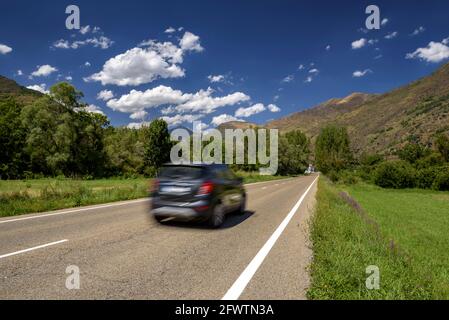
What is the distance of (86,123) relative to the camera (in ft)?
166

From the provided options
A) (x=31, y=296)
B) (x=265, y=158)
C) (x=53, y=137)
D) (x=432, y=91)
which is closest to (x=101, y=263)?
(x=31, y=296)

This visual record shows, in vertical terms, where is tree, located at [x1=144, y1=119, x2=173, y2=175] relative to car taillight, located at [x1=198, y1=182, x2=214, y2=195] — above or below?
above

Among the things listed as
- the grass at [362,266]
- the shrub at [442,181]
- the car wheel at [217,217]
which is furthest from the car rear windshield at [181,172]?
the shrub at [442,181]

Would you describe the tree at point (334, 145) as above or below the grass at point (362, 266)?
above

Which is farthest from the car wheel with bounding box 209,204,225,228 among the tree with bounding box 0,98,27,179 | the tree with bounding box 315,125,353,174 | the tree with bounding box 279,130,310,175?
the tree with bounding box 315,125,353,174

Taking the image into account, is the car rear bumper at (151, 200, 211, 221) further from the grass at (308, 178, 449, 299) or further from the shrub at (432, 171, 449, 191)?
the shrub at (432, 171, 449, 191)

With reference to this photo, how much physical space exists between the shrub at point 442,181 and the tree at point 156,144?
44.3m

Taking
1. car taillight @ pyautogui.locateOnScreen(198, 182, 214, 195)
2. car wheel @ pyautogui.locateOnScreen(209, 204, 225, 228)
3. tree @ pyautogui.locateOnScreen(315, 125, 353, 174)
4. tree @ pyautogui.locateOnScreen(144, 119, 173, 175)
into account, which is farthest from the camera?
tree @ pyautogui.locateOnScreen(315, 125, 353, 174)

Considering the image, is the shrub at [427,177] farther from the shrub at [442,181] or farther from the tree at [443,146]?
the tree at [443,146]

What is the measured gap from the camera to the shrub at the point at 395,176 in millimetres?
44000

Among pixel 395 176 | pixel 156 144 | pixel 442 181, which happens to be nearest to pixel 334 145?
pixel 395 176

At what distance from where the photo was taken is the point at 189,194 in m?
7.99

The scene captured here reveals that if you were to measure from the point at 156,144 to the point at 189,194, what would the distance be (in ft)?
177

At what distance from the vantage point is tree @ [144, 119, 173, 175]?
60.2 metres
